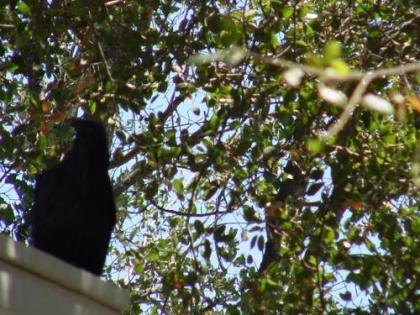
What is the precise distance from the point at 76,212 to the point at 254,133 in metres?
1.60

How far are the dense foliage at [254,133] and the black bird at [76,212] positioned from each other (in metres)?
0.70

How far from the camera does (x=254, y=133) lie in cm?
609

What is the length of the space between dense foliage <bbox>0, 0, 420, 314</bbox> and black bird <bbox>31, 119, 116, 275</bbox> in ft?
2.29

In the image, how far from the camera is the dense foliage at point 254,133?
16.9ft

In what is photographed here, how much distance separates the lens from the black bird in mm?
4758

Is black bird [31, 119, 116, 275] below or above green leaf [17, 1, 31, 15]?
below

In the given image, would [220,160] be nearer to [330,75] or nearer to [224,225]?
[224,225]

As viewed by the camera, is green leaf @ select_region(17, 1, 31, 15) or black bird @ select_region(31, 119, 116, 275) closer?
black bird @ select_region(31, 119, 116, 275)

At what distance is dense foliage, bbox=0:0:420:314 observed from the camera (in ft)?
16.9

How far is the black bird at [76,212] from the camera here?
4.76 metres

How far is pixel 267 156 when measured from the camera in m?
5.79

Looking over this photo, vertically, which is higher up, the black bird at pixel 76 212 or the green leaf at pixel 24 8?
the green leaf at pixel 24 8

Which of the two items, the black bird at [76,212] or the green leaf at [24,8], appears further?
the green leaf at [24,8]

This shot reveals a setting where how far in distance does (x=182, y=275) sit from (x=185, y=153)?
700mm
